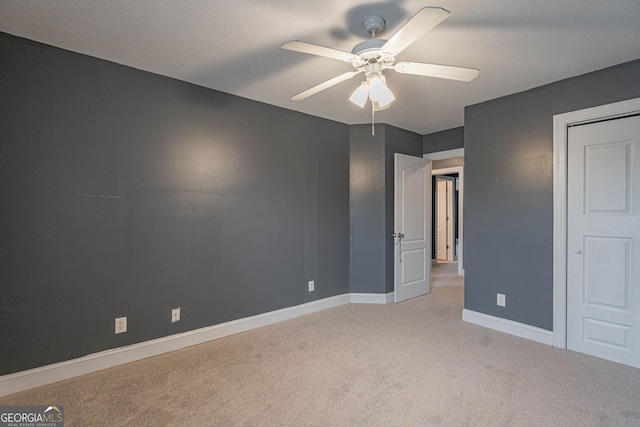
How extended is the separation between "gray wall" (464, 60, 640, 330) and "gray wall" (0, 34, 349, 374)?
6.17ft

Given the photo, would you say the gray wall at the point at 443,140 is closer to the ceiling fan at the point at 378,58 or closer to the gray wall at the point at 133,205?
the gray wall at the point at 133,205

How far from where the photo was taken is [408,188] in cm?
450

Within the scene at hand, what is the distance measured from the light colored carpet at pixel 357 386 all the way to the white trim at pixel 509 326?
0.36 feet

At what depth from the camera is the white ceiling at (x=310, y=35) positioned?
1.89 metres

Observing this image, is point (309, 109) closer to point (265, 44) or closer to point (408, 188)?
point (265, 44)

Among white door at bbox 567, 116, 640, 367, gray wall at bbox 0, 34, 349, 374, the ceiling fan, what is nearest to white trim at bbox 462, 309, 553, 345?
white door at bbox 567, 116, 640, 367

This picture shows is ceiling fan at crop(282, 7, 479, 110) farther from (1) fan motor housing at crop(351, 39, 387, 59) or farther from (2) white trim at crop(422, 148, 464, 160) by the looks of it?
(2) white trim at crop(422, 148, 464, 160)

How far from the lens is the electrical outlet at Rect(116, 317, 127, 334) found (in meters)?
2.62

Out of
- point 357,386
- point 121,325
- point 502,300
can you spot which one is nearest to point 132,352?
point 121,325

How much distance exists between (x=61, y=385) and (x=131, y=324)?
56 centimetres

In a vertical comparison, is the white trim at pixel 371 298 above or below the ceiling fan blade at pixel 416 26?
below

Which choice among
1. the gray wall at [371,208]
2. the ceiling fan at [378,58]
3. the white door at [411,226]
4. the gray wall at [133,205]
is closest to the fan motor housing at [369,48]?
the ceiling fan at [378,58]

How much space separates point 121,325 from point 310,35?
2.67 metres

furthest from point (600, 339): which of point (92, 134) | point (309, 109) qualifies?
point (92, 134)
